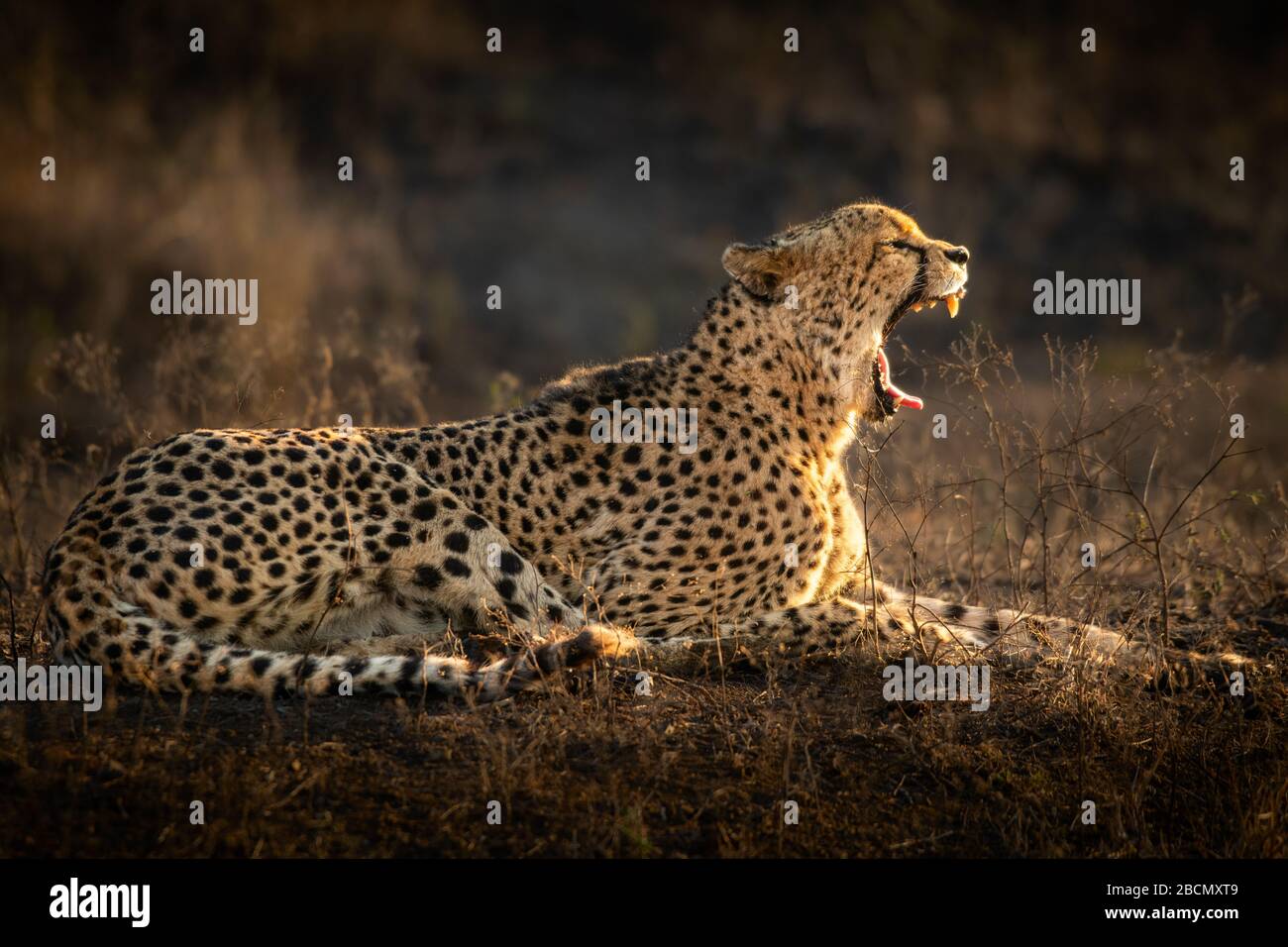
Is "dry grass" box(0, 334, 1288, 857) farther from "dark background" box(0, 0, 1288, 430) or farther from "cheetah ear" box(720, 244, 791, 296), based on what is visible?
"dark background" box(0, 0, 1288, 430)

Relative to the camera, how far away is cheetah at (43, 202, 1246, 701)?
4133 mm

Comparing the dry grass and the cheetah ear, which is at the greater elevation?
the cheetah ear

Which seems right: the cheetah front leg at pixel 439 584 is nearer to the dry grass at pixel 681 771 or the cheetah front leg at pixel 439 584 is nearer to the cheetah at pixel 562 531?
the cheetah at pixel 562 531

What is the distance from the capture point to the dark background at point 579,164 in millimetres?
10891

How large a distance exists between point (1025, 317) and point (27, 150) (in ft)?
28.9

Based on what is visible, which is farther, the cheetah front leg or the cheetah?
the cheetah front leg

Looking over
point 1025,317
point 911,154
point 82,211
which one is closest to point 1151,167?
point 911,154

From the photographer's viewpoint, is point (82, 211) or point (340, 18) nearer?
point (82, 211)

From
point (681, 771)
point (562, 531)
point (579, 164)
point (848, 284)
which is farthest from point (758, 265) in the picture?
point (579, 164)

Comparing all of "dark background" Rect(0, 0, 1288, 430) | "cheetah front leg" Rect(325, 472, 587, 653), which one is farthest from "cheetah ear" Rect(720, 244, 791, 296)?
"dark background" Rect(0, 0, 1288, 430)

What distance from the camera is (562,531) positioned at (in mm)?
5070

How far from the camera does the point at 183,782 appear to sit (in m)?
3.52

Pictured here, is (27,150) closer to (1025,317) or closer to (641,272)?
(641,272)

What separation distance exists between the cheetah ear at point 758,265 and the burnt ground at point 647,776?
172 centimetres
